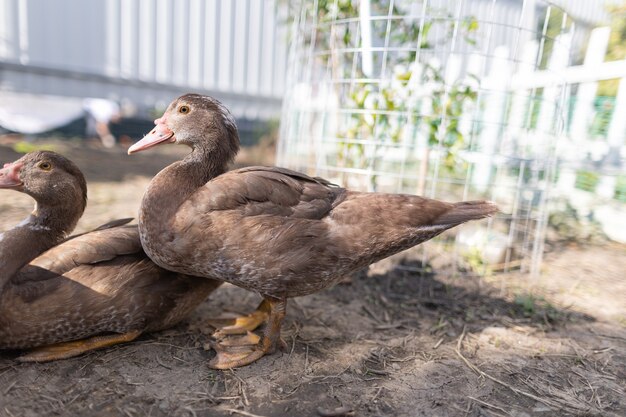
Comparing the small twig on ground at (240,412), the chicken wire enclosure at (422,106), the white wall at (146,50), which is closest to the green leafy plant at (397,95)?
the chicken wire enclosure at (422,106)

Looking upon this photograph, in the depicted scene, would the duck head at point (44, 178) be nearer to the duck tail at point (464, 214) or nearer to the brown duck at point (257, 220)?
the brown duck at point (257, 220)

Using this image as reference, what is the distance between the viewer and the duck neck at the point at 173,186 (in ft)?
7.54

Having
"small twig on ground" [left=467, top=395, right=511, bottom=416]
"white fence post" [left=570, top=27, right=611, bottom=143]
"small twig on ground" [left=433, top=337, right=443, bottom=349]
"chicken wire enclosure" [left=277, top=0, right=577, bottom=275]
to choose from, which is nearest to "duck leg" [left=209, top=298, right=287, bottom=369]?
"small twig on ground" [left=433, top=337, right=443, bottom=349]

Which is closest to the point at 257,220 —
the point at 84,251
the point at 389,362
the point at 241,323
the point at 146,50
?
the point at 241,323

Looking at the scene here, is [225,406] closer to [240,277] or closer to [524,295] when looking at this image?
[240,277]

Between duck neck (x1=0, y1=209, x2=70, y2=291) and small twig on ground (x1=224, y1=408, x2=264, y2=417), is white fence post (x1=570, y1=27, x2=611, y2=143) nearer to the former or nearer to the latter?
small twig on ground (x1=224, y1=408, x2=264, y2=417)

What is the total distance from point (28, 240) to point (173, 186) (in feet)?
2.94

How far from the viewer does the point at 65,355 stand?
227cm

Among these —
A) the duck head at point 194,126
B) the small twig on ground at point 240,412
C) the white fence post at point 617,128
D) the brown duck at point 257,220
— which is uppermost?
the white fence post at point 617,128

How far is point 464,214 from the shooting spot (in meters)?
2.48

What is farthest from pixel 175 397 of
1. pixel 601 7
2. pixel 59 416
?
pixel 601 7

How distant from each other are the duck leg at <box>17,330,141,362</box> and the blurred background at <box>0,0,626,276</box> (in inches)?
79.9

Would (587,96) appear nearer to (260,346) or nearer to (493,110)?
(493,110)

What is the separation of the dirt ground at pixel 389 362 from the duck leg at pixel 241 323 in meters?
0.08
